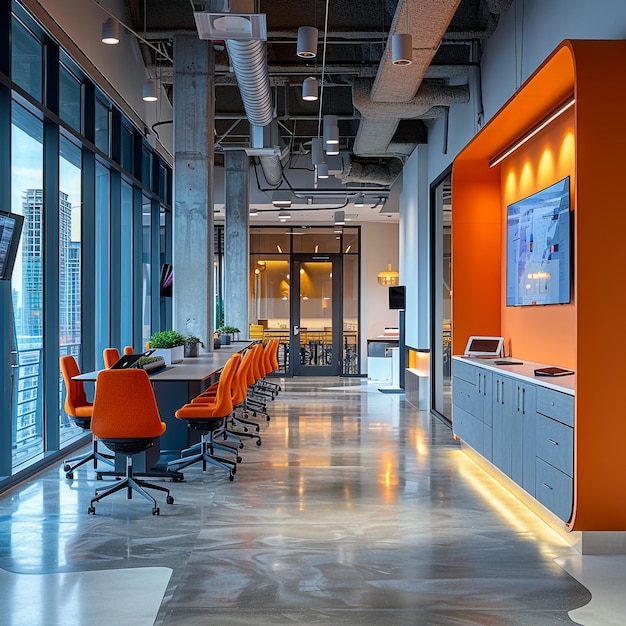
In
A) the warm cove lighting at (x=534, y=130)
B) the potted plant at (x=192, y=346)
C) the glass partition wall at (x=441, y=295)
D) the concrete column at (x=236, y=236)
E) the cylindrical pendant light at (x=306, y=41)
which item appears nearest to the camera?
the warm cove lighting at (x=534, y=130)

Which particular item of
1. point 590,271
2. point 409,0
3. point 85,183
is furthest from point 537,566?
point 85,183

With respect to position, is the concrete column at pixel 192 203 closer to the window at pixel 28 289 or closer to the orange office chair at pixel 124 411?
the window at pixel 28 289

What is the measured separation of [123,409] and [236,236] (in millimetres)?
9727

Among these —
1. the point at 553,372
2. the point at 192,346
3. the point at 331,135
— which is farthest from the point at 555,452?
the point at 331,135

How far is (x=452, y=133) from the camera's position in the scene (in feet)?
32.6

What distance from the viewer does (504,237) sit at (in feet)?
27.1

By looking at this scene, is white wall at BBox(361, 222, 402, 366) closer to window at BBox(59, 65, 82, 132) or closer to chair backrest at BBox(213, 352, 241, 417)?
window at BBox(59, 65, 82, 132)

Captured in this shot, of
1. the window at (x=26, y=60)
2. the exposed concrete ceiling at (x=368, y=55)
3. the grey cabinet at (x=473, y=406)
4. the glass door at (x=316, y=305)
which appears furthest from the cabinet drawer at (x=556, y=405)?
the glass door at (x=316, y=305)

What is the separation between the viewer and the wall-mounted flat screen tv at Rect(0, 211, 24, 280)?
5.68 meters

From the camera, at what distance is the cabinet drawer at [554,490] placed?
4.73 metres

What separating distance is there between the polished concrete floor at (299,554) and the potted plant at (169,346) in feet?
4.91

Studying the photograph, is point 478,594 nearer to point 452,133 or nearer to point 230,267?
point 452,133

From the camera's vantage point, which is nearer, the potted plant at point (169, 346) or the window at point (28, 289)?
the window at point (28, 289)

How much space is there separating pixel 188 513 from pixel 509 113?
160 inches
